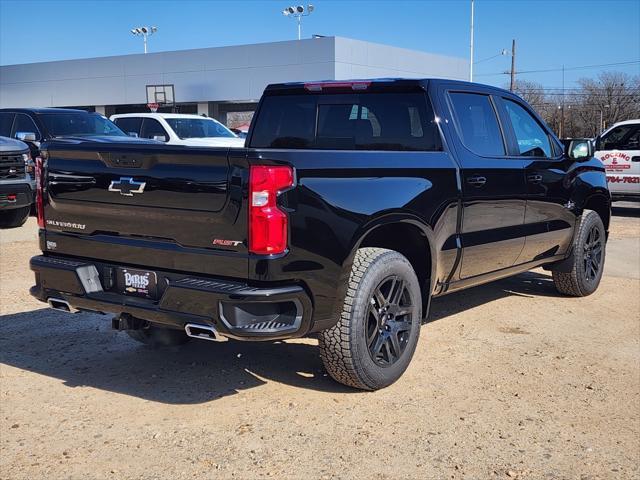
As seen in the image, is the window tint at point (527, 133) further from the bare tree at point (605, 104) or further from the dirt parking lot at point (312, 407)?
the bare tree at point (605, 104)

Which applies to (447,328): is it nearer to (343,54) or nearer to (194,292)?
(194,292)

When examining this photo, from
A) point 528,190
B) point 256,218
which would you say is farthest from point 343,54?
point 256,218

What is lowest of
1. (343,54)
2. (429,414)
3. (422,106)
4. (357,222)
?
(429,414)

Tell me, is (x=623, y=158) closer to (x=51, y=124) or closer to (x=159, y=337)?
(x=51, y=124)

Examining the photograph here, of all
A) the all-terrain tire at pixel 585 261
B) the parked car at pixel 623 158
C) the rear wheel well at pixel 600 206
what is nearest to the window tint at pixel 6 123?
the all-terrain tire at pixel 585 261

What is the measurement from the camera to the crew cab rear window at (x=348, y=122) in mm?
5195

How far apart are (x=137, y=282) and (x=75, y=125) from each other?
9.31 meters

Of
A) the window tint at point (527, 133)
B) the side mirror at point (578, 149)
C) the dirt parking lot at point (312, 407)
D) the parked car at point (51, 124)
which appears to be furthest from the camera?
the parked car at point (51, 124)

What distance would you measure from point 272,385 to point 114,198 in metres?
1.57

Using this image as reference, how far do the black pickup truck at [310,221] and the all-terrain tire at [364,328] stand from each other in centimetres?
1

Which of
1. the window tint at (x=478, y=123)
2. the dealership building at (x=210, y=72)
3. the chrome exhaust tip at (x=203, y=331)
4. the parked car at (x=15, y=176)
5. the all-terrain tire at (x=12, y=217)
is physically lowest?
the all-terrain tire at (x=12, y=217)

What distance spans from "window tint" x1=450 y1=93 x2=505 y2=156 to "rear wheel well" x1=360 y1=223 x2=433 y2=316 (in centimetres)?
95

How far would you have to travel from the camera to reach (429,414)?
4.17 m

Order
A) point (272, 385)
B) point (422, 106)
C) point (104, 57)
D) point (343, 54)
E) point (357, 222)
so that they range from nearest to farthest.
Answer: point (357, 222) → point (272, 385) → point (422, 106) → point (343, 54) → point (104, 57)
